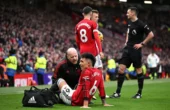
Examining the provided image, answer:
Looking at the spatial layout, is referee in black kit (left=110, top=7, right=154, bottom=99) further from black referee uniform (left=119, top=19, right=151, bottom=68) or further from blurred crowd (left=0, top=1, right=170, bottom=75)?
blurred crowd (left=0, top=1, right=170, bottom=75)

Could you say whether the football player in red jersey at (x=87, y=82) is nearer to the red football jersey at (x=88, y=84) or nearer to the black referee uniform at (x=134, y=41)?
the red football jersey at (x=88, y=84)

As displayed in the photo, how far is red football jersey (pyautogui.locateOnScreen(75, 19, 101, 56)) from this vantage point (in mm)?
9938

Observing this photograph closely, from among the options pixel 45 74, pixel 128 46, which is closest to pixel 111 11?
pixel 45 74

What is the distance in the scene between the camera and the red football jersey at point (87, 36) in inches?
391

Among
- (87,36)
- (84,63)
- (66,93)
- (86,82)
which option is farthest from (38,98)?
(87,36)

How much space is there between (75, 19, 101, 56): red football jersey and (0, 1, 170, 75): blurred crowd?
11.5 metres

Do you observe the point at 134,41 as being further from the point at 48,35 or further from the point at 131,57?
the point at 48,35

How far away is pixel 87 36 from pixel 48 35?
21185 mm

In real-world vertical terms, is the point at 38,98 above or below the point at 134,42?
below

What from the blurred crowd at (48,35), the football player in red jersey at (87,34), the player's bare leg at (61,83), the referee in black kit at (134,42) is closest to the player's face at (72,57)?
the player's bare leg at (61,83)

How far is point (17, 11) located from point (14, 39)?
6.60 metres

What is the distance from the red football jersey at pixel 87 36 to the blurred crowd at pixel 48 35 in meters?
11.5

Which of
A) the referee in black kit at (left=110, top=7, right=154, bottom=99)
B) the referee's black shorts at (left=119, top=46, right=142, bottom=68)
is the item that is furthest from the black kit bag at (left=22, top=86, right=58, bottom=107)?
the referee's black shorts at (left=119, top=46, right=142, bottom=68)

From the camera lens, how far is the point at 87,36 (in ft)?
32.8
